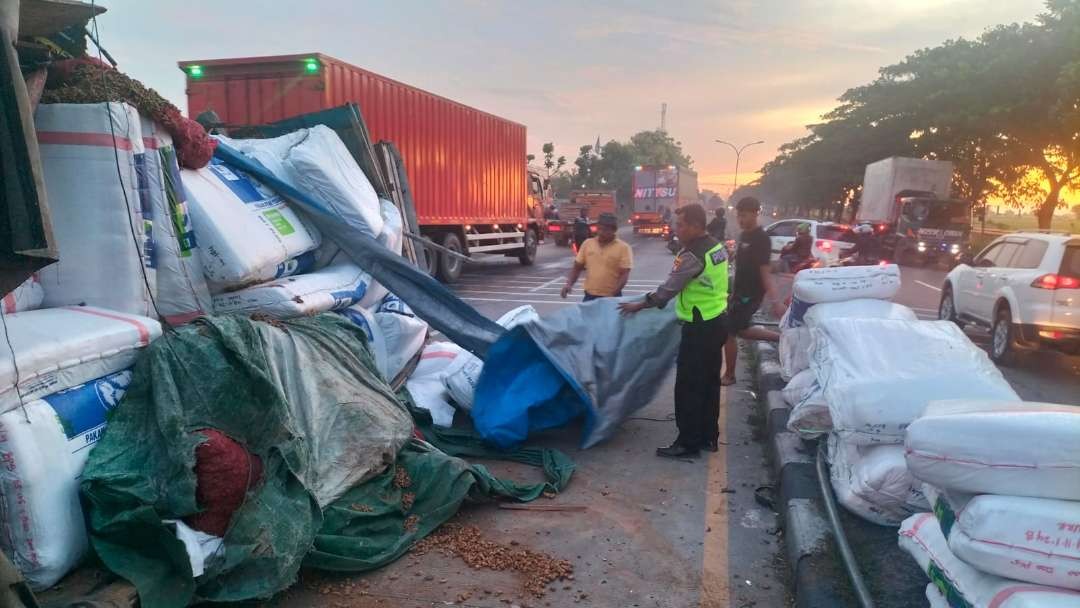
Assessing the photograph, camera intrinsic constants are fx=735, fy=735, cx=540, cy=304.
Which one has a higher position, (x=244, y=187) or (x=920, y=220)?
(x=244, y=187)

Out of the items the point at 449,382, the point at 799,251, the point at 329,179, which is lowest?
the point at 449,382

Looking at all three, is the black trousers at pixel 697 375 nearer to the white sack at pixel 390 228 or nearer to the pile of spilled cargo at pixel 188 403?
the pile of spilled cargo at pixel 188 403

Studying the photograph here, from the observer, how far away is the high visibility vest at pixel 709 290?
4832mm

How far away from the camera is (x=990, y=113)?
1021 inches

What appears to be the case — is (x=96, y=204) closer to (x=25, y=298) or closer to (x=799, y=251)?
(x=25, y=298)

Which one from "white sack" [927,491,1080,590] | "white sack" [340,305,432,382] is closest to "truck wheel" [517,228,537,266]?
"white sack" [340,305,432,382]

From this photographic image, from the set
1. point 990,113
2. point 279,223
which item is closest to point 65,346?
point 279,223

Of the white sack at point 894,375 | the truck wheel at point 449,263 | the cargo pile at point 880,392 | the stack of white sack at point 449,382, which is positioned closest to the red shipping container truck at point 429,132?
the truck wheel at point 449,263

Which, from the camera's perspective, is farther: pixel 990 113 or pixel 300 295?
pixel 990 113

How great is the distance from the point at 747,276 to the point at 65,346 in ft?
18.0

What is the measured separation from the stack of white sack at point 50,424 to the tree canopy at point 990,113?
21908 millimetres

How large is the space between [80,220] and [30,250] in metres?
1.78

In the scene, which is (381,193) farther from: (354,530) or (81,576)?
(81,576)

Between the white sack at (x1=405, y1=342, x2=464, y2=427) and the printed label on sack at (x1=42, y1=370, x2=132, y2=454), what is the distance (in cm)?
233
